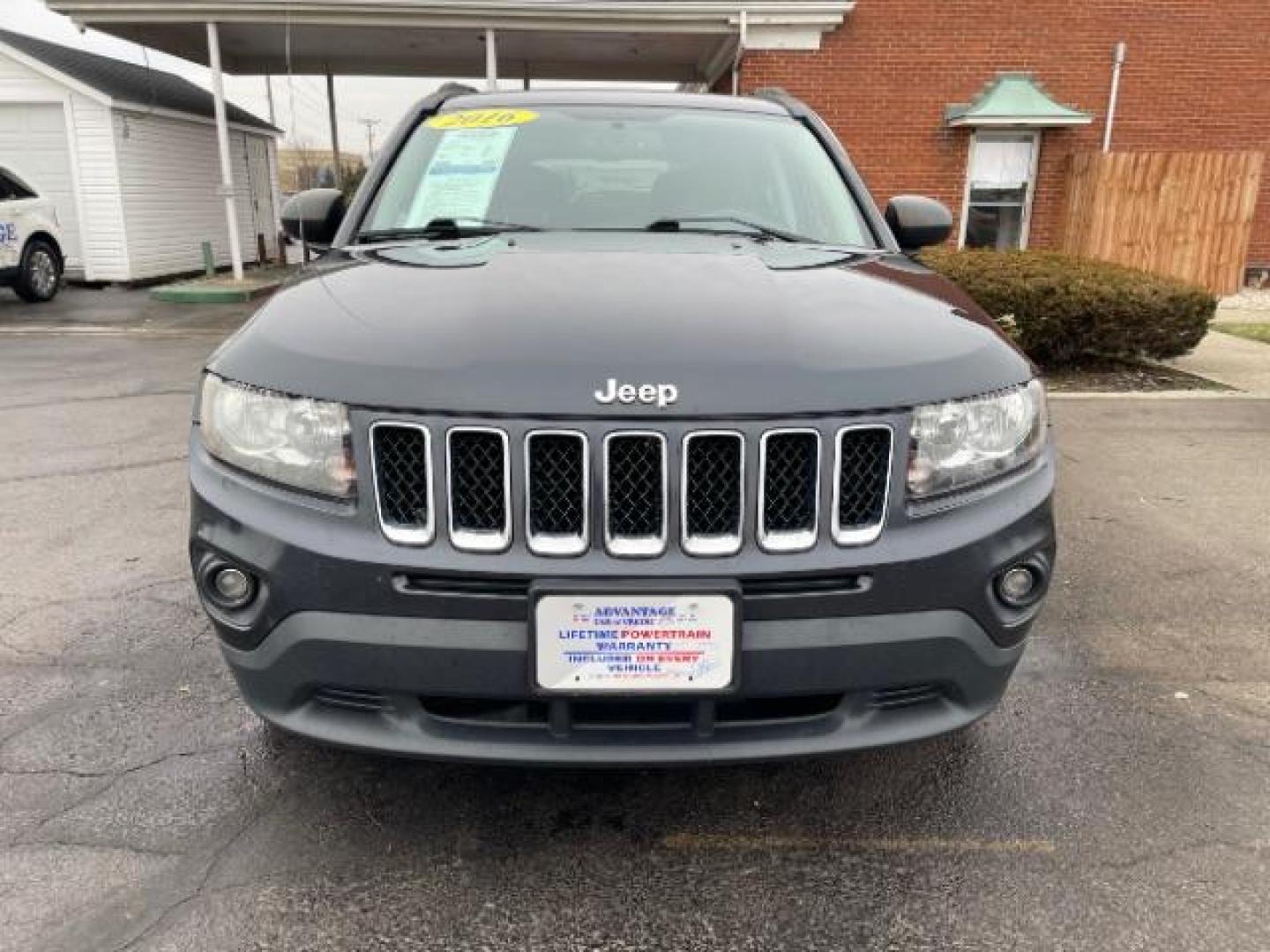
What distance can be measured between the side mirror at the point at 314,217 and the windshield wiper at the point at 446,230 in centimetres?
38

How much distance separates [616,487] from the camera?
1878mm

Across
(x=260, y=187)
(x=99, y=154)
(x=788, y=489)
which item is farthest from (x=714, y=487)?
(x=260, y=187)

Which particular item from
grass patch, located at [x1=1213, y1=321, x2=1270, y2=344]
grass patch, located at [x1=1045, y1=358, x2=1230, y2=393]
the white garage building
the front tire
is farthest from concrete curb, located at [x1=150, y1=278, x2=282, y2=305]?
grass patch, located at [x1=1213, y1=321, x2=1270, y2=344]

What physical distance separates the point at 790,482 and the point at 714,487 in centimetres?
15

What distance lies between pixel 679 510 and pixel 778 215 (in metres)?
1.61

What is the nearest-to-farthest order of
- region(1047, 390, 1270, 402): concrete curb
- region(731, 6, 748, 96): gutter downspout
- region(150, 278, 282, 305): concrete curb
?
region(1047, 390, 1270, 402): concrete curb
region(731, 6, 748, 96): gutter downspout
region(150, 278, 282, 305): concrete curb

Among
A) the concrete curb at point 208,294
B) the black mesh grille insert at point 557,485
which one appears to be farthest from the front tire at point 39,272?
the black mesh grille insert at point 557,485

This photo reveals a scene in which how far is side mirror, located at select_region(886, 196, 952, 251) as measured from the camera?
11.1ft

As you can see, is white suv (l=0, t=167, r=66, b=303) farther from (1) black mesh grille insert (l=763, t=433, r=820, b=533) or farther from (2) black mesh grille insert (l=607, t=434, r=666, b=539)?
(1) black mesh grille insert (l=763, t=433, r=820, b=533)

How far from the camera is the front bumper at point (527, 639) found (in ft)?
6.13

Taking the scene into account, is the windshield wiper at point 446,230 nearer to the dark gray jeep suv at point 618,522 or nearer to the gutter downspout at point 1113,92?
the dark gray jeep suv at point 618,522

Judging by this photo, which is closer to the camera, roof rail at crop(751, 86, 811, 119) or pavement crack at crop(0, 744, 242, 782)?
pavement crack at crop(0, 744, 242, 782)

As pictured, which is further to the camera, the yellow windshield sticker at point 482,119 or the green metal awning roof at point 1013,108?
the green metal awning roof at point 1013,108

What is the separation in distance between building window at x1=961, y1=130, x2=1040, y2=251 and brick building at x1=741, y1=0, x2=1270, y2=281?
0.03 meters
